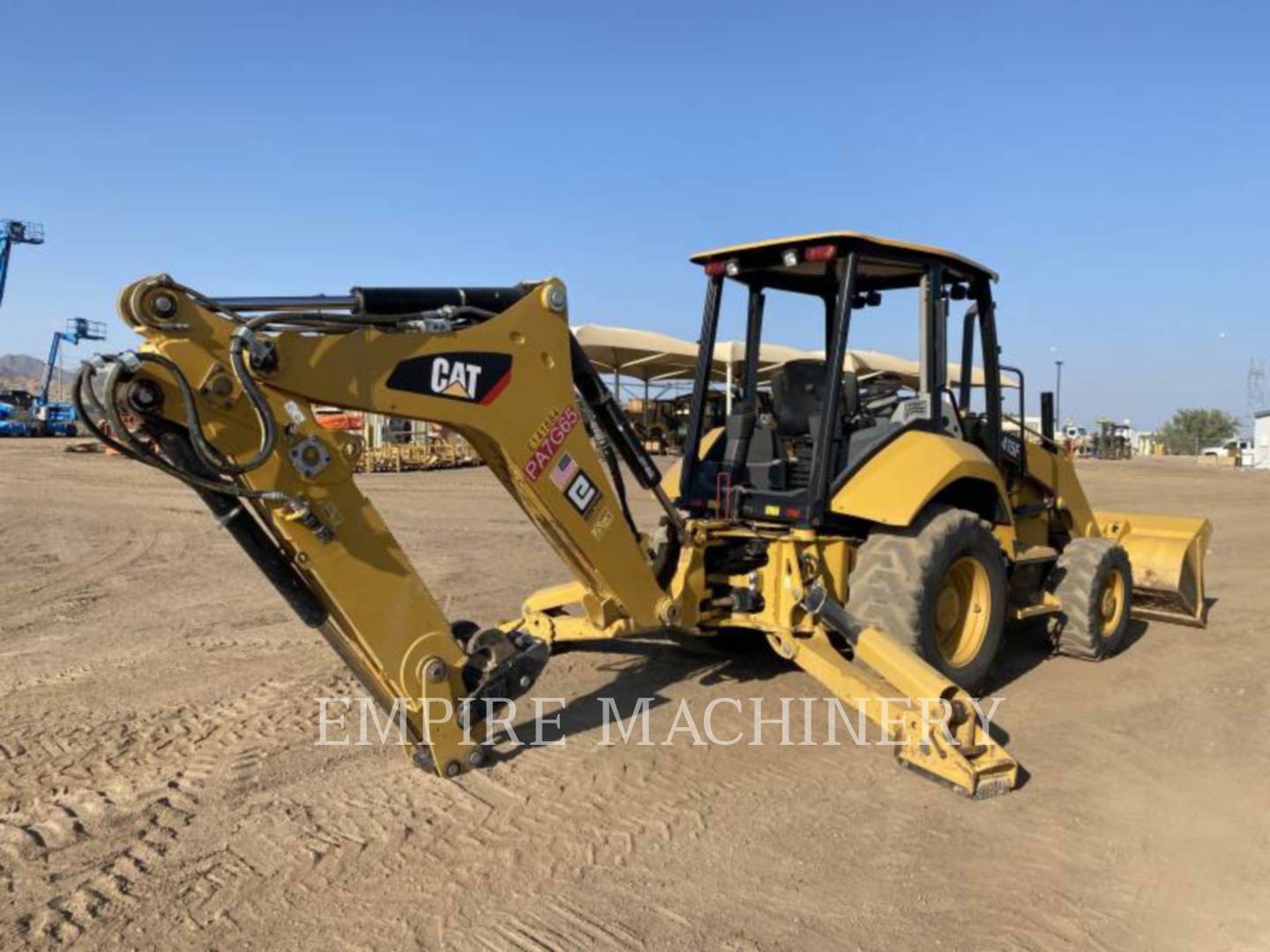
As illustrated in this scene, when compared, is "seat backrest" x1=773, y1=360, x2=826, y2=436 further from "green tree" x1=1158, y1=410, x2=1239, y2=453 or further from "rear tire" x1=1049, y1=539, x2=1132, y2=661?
"green tree" x1=1158, y1=410, x2=1239, y2=453

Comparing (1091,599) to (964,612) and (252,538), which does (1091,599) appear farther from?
(252,538)

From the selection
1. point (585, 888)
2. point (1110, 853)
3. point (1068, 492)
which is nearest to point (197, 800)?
point (585, 888)

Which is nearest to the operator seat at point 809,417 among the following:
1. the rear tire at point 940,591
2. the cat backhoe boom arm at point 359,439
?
the rear tire at point 940,591

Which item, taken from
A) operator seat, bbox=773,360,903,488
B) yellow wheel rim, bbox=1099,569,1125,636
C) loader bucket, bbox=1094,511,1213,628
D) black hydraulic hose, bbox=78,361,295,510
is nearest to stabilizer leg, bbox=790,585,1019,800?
operator seat, bbox=773,360,903,488

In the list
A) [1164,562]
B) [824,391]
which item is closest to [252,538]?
[824,391]

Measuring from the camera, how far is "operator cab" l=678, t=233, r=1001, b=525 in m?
5.37

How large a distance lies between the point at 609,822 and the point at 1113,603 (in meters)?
4.57

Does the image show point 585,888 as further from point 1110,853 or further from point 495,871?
point 1110,853

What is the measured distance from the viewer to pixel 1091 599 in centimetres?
637

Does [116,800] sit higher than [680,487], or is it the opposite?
[680,487]

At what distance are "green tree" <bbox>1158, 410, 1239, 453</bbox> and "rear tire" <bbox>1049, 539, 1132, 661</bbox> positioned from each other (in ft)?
239

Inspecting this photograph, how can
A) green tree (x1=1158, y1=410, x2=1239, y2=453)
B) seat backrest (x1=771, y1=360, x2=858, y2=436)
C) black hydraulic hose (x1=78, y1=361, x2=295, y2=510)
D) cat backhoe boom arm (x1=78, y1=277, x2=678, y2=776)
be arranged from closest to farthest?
black hydraulic hose (x1=78, y1=361, x2=295, y2=510) → cat backhoe boom arm (x1=78, y1=277, x2=678, y2=776) → seat backrest (x1=771, y1=360, x2=858, y2=436) → green tree (x1=1158, y1=410, x2=1239, y2=453)

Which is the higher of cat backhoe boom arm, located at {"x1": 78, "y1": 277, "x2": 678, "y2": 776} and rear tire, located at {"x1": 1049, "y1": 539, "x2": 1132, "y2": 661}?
cat backhoe boom arm, located at {"x1": 78, "y1": 277, "x2": 678, "y2": 776}

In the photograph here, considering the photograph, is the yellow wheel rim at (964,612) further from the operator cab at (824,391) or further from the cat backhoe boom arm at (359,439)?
the cat backhoe boom arm at (359,439)
